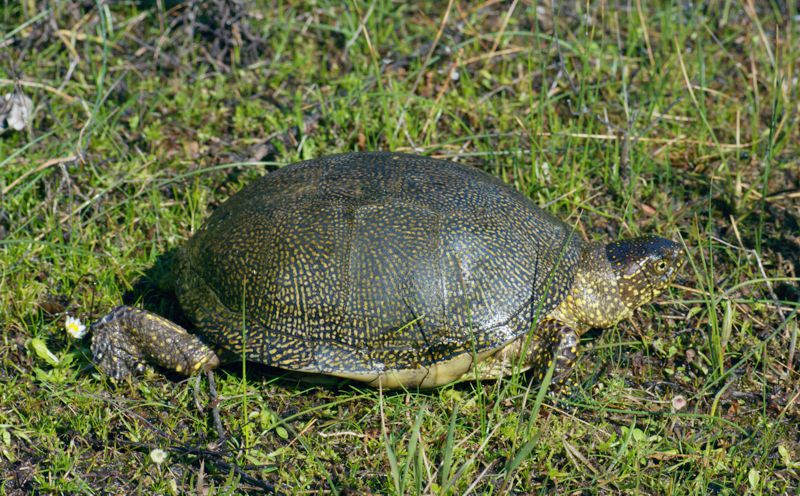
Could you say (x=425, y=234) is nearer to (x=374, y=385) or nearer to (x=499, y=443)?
(x=374, y=385)

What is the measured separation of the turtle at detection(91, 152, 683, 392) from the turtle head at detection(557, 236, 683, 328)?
0.03ft

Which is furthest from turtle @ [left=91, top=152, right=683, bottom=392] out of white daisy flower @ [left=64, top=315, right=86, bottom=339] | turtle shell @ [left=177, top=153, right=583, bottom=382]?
white daisy flower @ [left=64, top=315, right=86, bottom=339]

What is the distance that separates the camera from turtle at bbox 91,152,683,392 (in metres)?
3.34

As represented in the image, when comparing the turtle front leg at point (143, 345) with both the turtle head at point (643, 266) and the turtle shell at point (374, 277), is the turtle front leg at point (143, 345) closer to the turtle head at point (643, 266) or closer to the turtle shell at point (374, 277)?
the turtle shell at point (374, 277)

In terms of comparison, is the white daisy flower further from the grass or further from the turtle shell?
the turtle shell

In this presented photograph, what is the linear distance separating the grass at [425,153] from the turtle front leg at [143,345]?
0.35 ft

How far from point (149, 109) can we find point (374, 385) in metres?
2.46

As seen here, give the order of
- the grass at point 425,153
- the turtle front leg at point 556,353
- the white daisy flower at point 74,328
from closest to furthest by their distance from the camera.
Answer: the grass at point 425,153 < the turtle front leg at point 556,353 < the white daisy flower at point 74,328

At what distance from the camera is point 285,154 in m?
4.67

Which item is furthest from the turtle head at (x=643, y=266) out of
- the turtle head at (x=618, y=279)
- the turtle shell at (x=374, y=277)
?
the turtle shell at (x=374, y=277)

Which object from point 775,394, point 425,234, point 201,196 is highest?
point 425,234

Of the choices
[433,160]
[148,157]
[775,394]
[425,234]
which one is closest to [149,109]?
[148,157]

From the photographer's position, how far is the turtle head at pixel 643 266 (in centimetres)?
375

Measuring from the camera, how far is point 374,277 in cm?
332
